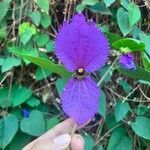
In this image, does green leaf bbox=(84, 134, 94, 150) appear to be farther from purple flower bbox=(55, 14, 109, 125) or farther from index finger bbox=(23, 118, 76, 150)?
purple flower bbox=(55, 14, 109, 125)

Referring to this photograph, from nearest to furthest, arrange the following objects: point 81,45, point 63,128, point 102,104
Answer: point 81,45 → point 63,128 → point 102,104

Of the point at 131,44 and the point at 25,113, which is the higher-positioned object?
the point at 131,44

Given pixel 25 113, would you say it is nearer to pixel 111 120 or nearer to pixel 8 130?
pixel 8 130

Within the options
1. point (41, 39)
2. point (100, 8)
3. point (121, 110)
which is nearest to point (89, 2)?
point (100, 8)

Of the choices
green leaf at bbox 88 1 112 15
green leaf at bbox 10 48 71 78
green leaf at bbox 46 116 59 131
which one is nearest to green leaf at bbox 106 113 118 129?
green leaf at bbox 46 116 59 131

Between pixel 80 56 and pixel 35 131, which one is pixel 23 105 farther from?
pixel 80 56

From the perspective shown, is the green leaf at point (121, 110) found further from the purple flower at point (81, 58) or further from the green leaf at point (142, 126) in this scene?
the purple flower at point (81, 58)
